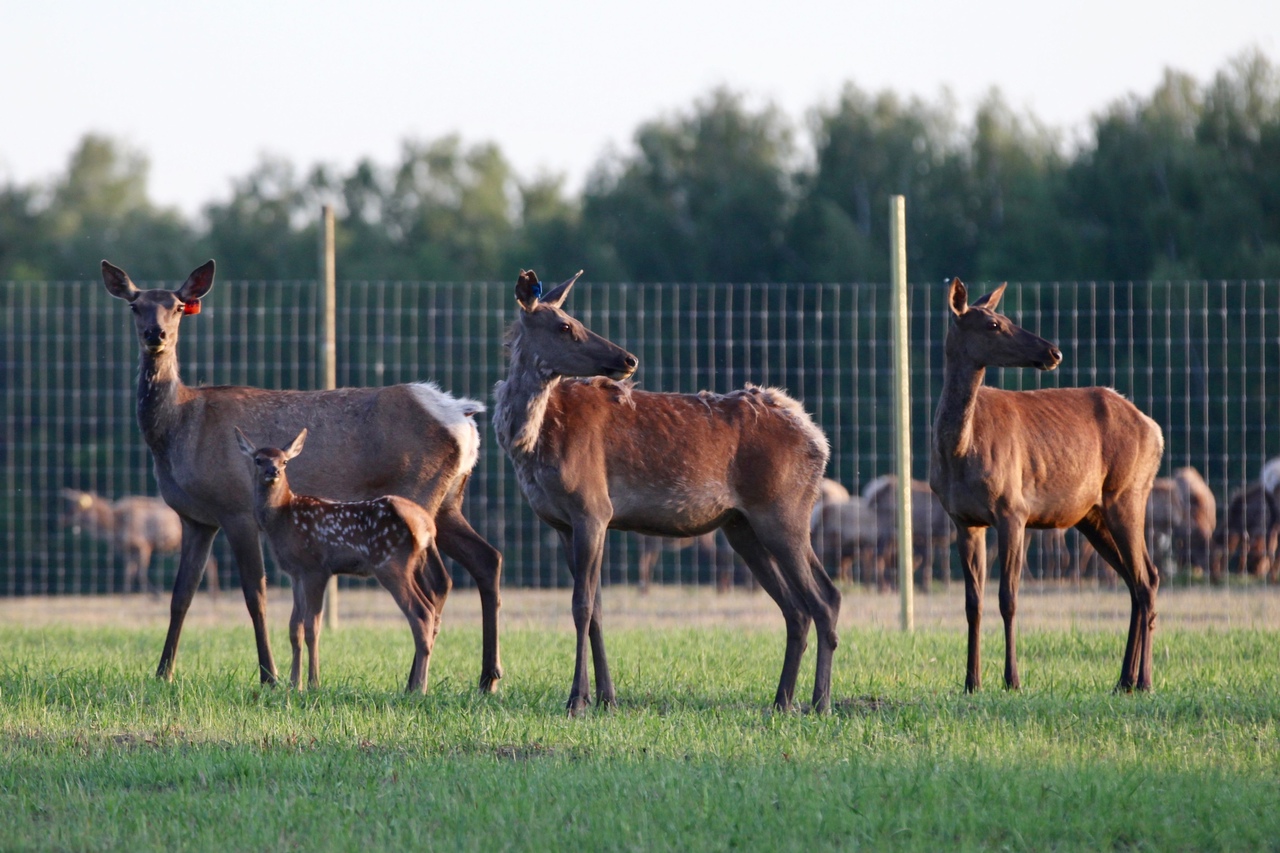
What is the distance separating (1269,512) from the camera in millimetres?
18734

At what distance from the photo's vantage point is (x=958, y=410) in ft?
27.8

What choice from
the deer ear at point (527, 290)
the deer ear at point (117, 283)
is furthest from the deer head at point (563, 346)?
the deer ear at point (117, 283)

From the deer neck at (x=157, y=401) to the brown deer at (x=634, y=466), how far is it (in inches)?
91.2

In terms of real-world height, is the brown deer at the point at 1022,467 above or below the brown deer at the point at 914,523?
above

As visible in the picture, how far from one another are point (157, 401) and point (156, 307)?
21.8 inches

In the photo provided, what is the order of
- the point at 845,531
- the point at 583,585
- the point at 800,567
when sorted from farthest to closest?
the point at 845,531 < the point at 800,567 < the point at 583,585

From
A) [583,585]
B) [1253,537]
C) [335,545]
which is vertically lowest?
[1253,537]

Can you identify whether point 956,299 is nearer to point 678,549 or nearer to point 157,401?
point 157,401

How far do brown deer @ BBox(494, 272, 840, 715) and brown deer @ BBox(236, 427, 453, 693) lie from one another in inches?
34.8

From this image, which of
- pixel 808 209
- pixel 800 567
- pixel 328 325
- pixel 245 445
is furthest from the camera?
pixel 808 209

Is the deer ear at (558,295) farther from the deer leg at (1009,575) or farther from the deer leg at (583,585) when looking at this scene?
the deer leg at (1009,575)

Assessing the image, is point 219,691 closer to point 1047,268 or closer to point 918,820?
point 918,820

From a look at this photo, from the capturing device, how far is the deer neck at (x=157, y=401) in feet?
28.5

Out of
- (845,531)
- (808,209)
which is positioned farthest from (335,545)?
(808,209)
